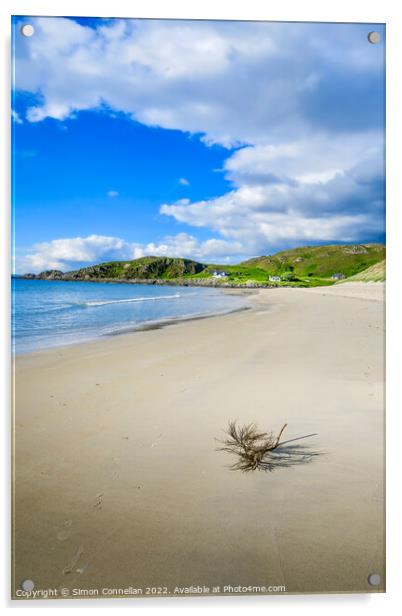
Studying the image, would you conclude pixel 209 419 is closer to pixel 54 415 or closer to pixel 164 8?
pixel 54 415

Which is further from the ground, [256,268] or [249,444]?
[256,268]

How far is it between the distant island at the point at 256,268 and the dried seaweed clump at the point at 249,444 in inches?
42.4

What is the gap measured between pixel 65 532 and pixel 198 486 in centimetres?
63

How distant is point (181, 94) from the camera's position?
2.32 metres

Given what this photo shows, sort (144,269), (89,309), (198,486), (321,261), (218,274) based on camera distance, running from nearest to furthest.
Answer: (198,486), (144,269), (321,261), (218,274), (89,309)

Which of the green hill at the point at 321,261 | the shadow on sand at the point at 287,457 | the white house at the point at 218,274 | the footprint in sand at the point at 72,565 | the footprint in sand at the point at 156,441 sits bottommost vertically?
the footprint in sand at the point at 72,565

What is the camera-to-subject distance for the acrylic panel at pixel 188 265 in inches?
67.6

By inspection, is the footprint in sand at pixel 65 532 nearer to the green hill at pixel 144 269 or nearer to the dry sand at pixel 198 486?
the dry sand at pixel 198 486

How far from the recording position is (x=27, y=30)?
2.14 m

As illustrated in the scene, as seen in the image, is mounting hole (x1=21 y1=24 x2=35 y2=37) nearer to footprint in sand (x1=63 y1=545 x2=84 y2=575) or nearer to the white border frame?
the white border frame
